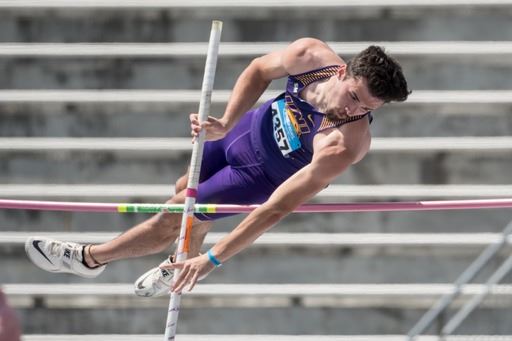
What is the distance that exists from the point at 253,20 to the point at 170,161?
1.09 meters

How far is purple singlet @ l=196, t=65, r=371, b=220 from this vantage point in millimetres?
5215

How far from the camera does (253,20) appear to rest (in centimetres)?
734

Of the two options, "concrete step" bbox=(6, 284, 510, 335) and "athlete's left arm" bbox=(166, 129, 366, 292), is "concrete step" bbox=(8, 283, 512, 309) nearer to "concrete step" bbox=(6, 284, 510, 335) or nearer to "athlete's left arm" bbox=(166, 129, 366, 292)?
"concrete step" bbox=(6, 284, 510, 335)

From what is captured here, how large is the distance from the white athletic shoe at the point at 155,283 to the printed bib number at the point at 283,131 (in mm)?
958

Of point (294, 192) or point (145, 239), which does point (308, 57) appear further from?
point (145, 239)

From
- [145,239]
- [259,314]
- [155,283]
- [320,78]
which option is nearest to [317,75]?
[320,78]

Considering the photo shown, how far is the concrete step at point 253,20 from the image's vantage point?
23.8 ft

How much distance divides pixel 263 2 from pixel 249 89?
2.04 m

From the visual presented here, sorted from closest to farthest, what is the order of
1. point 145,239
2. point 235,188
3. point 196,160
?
point 196,160, point 235,188, point 145,239

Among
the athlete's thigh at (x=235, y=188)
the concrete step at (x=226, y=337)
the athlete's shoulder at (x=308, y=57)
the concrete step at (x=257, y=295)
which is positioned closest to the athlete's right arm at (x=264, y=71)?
the athlete's shoulder at (x=308, y=57)

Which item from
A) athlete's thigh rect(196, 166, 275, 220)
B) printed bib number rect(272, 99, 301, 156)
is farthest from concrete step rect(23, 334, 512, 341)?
printed bib number rect(272, 99, 301, 156)

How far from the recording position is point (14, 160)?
7.35 m

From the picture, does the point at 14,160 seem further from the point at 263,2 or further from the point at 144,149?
the point at 263,2

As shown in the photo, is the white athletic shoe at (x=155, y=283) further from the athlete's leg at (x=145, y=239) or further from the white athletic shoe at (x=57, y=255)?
the white athletic shoe at (x=57, y=255)
